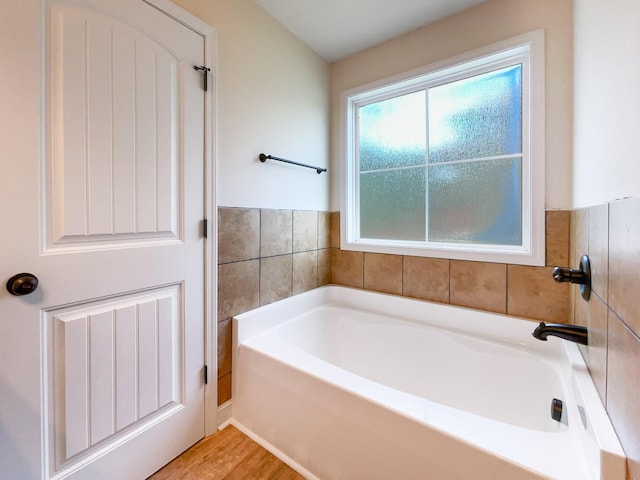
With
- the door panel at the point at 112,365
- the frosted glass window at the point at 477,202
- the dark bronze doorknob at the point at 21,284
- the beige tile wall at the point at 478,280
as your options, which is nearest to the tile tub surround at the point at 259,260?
the door panel at the point at 112,365

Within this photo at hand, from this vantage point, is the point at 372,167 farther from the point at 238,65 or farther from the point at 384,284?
the point at 238,65

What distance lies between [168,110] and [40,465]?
4.62 feet

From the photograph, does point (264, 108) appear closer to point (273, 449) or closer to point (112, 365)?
point (112, 365)

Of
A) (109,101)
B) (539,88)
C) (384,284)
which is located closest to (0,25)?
(109,101)

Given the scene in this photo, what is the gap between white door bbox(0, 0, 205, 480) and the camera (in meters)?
0.89

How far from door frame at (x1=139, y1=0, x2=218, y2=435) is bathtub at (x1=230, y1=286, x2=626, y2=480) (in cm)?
→ 13

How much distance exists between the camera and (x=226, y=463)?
1.29m

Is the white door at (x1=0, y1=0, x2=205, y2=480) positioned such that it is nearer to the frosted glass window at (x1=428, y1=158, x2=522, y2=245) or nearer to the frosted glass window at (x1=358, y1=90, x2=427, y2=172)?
the frosted glass window at (x1=358, y1=90, x2=427, y2=172)

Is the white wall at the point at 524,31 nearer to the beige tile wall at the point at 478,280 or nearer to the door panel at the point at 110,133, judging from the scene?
the beige tile wall at the point at 478,280

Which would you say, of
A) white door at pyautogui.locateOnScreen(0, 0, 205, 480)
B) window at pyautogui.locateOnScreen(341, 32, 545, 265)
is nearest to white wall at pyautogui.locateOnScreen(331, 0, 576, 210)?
window at pyautogui.locateOnScreen(341, 32, 545, 265)

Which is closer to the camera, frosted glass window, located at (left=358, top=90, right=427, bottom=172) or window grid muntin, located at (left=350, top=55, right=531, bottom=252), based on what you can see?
window grid muntin, located at (left=350, top=55, right=531, bottom=252)

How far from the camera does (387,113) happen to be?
7.02ft

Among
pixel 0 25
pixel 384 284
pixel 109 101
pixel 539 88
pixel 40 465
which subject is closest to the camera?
pixel 0 25

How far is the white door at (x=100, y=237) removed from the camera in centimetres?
89
